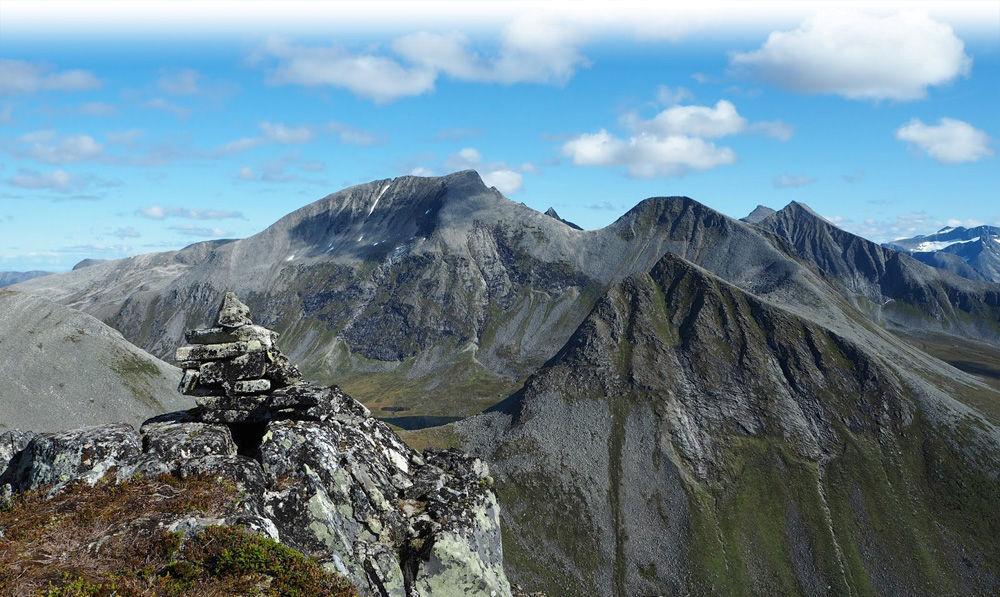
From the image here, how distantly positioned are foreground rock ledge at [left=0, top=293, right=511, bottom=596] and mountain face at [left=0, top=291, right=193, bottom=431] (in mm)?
120176

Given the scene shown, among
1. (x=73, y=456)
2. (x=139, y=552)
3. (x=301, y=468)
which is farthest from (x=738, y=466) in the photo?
(x=139, y=552)

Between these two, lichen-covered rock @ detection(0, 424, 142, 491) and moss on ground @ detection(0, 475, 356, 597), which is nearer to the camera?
moss on ground @ detection(0, 475, 356, 597)

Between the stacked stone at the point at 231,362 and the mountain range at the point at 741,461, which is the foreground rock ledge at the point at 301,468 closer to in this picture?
the stacked stone at the point at 231,362

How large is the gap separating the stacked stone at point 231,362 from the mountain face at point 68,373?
119 m

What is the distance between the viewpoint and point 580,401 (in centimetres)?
16612

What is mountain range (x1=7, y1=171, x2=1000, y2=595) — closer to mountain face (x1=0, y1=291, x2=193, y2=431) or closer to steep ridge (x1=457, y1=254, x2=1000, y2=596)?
steep ridge (x1=457, y1=254, x2=1000, y2=596)

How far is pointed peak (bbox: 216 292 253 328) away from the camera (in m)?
28.5

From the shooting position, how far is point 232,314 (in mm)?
28688

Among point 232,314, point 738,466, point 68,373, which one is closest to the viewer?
point 232,314

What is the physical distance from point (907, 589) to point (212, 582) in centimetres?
14063

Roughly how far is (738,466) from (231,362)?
480 feet

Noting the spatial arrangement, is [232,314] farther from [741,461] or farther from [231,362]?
[741,461]

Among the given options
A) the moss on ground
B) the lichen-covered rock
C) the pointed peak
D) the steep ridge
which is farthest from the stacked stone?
the steep ridge

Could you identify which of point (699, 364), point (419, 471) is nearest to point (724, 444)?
point (699, 364)
